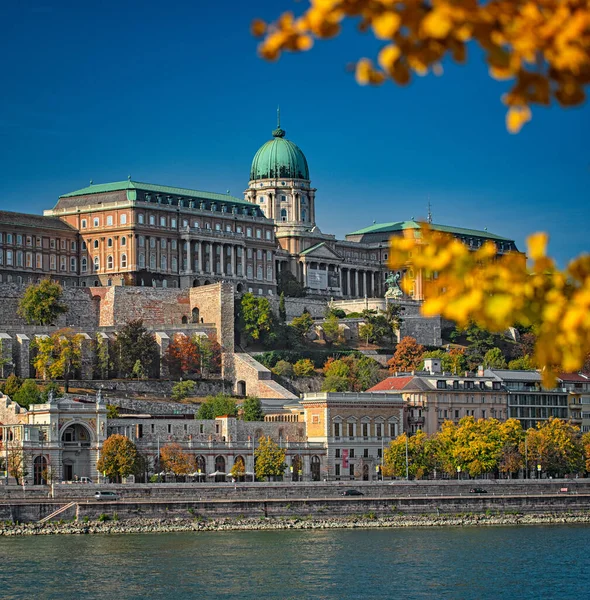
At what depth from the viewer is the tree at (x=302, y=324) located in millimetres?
132250

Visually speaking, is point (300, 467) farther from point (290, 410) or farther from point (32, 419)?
point (32, 419)

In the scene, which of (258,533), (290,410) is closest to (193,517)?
(258,533)

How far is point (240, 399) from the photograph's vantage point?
364ft

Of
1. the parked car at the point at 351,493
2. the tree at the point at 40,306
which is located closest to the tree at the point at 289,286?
the tree at the point at 40,306

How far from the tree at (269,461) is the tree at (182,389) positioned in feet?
47.6

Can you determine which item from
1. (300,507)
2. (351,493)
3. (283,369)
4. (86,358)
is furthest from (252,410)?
(300,507)

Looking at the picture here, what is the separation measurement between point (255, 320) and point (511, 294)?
392 feet

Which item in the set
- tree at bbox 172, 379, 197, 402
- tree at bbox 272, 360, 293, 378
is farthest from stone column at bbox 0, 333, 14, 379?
tree at bbox 272, 360, 293, 378

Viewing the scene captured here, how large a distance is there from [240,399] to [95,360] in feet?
39.9

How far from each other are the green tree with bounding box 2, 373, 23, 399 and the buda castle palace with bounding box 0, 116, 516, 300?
27382 millimetres

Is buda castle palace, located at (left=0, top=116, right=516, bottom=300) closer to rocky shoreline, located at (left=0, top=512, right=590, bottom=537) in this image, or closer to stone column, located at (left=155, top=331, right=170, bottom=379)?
stone column, located at (left=155, top=331, right=170, bottom=379)

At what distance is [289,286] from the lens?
149 meters

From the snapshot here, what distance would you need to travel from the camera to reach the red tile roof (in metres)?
109

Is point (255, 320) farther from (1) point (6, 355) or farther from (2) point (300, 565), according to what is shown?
(2) point (300, 565)
